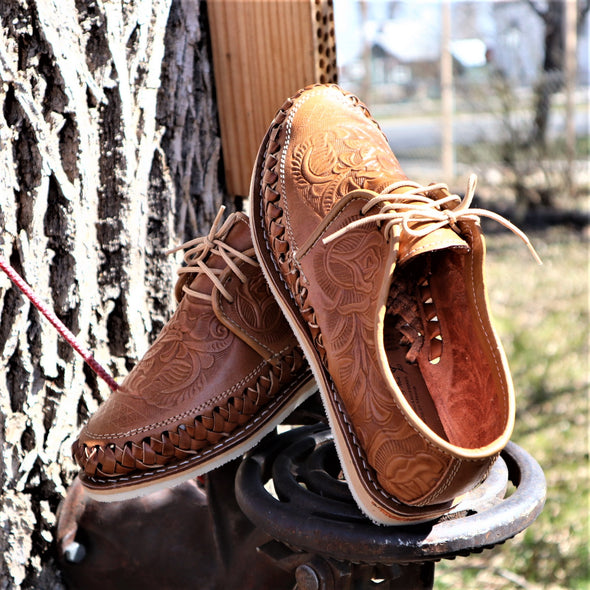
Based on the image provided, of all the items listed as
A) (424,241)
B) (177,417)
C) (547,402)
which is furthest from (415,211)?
(547,402)

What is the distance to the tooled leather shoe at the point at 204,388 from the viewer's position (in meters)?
1.32

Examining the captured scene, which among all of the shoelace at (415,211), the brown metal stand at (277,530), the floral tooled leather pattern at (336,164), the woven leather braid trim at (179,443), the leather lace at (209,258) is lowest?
the brown metal stand at (277,530)

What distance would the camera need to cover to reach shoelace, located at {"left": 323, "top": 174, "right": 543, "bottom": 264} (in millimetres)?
1146

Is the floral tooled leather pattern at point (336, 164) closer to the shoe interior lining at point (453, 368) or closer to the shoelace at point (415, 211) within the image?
the shoelace at point (415, 211)

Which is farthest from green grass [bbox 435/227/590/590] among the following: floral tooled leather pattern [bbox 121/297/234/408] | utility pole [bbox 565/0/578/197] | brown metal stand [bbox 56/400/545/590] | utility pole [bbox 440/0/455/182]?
utility pole [bbox 440/0/455/182]

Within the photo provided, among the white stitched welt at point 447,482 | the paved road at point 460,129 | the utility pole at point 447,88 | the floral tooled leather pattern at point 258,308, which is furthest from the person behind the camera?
the utility pole at point 447,88

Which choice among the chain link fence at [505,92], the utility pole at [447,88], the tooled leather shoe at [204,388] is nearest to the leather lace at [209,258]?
the tooled leather shoe at [204,388]

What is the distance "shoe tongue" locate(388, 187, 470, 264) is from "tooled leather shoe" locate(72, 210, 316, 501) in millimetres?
347

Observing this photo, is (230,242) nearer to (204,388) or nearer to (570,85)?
(204,388)

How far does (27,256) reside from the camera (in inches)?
58.1

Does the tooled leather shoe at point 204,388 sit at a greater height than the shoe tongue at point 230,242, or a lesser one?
lesser

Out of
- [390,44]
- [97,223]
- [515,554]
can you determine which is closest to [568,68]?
[390,44]

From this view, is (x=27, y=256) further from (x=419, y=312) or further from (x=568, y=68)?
(x=568, y=68)

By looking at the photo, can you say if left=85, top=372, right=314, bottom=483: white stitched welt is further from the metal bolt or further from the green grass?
the green grass
